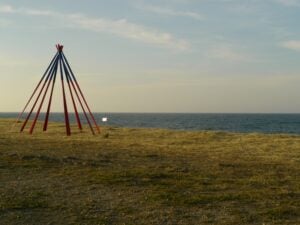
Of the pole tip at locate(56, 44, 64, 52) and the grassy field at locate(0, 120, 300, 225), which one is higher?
the pole tip at locate(56, 44, 64, 52)

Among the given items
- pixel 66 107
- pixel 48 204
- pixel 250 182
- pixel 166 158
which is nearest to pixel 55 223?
pixel 48 204

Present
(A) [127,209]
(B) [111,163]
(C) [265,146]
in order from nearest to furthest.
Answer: (A) [127,209] < (B) [111,163] < (C) [265,146]

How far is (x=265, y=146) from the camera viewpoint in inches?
1139

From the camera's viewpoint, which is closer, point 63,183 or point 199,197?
point 199,197

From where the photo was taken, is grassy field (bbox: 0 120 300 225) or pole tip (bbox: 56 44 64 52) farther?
pole tip (bbox: 56 44 64 52)

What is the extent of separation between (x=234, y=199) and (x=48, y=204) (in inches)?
197

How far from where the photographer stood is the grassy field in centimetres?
1133

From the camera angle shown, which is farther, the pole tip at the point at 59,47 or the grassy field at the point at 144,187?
the pole tip at the point at 59,47

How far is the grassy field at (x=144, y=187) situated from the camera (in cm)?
1133

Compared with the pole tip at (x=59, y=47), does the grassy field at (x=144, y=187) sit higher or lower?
lower

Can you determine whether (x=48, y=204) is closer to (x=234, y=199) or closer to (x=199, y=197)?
(x=199, y=197)

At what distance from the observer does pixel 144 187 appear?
14.4 metres

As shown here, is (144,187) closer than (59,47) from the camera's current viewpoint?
Yes

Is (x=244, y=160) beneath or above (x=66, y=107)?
beneath
